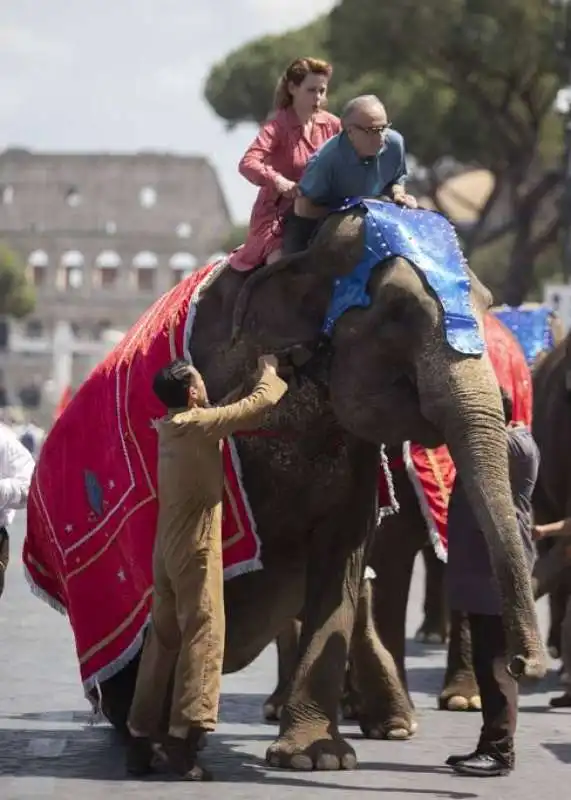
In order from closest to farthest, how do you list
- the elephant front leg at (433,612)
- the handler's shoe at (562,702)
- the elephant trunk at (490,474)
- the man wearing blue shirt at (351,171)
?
A: the elephant trunk at (490,474)
the man wearing blue shirt at (351,171)
the handler's shoe at (562,702)
the elephant front leg at (433,612)

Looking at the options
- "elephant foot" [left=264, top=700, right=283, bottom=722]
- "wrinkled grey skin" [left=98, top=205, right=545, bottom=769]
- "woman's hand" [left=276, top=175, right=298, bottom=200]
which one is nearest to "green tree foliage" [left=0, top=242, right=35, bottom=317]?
"elephant foot" [left=264, top=700, right=283, bottom=722]

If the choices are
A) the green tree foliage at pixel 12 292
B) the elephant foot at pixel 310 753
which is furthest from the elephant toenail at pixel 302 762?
the green tree foliage at pixel 12 292

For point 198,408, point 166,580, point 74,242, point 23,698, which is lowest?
point 74,242

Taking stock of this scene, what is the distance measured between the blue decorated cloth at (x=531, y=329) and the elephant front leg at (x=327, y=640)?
7.35 m

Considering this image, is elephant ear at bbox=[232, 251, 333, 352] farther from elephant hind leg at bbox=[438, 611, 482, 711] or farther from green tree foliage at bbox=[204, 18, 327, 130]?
green tree foliage at bbox=[204, 18, 327, 130]

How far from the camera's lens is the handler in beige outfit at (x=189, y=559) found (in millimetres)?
10008

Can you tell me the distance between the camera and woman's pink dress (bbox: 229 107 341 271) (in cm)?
1093

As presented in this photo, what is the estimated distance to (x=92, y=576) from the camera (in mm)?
11203

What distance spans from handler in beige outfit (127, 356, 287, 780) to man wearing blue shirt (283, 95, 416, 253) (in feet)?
2.63

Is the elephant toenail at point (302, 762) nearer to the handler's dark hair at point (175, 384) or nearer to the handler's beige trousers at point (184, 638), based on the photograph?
the handler's beige trousers at point (184, 638)

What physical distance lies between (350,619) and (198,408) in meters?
1.29

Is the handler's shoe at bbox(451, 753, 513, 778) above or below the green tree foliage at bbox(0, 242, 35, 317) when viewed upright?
above

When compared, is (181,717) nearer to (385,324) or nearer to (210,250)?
(385,324)

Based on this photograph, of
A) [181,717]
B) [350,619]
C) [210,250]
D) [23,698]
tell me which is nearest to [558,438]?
[23,698]
